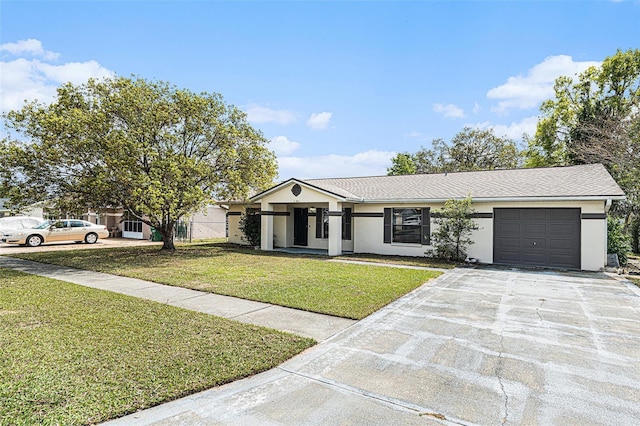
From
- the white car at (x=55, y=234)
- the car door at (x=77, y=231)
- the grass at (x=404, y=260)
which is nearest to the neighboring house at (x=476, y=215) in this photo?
the grass at (x=404, y=260)

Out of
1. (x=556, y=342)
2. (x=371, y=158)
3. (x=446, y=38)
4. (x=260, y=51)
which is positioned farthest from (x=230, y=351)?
(x=371, y=158)

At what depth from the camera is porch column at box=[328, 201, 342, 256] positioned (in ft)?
48.6

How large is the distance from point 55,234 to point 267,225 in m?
12.0

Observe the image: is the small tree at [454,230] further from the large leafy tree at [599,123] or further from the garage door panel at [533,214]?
the large leafy tree at [599,123]

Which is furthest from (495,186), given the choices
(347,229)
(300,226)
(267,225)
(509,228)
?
(267,225)

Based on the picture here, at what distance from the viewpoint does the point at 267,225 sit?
16906mm

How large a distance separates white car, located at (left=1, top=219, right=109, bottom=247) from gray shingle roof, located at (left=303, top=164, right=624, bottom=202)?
14294 millimetres

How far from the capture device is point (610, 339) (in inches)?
202

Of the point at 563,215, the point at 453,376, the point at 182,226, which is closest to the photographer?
the point at 453,376

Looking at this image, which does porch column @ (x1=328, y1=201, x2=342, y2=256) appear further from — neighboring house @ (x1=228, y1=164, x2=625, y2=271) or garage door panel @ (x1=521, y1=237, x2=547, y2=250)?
garage door panel @ (x1=521, y1=237, x2=547, y2=250)

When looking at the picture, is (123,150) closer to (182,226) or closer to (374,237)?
(374,237)

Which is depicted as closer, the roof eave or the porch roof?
the roof eave

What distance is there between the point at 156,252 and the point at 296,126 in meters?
9.01

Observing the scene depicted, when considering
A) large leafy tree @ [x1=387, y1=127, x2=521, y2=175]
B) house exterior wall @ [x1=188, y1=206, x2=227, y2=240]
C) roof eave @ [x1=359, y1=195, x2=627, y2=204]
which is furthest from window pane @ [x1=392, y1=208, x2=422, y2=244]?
large leafy tree @ [x1=387, y1=127, x2=521, y2=175]
